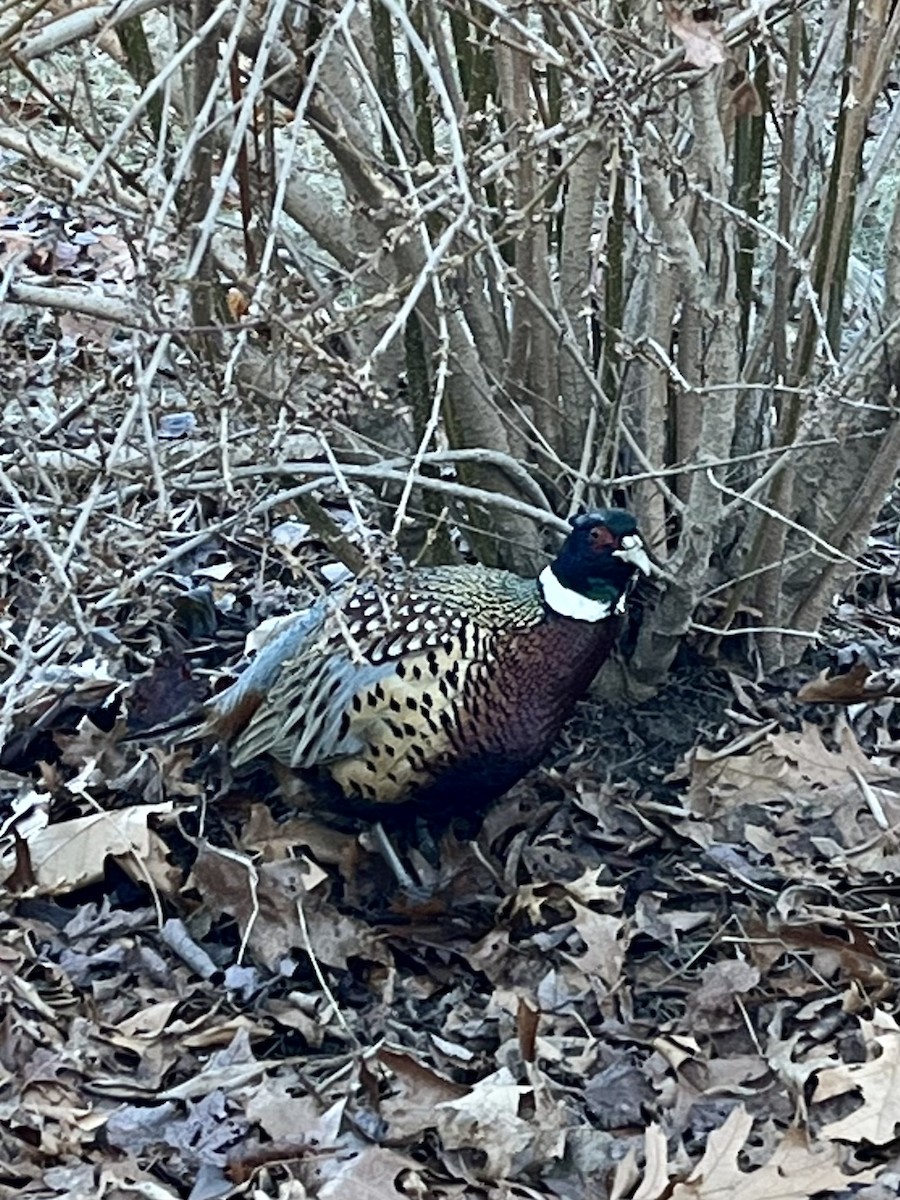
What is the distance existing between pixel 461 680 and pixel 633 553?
0.48 meters

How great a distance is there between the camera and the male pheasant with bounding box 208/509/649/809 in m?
3.83

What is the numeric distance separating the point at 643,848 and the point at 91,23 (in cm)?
215

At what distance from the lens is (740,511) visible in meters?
4.26

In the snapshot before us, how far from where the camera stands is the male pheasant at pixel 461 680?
12.6ft

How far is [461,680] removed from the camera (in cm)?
383

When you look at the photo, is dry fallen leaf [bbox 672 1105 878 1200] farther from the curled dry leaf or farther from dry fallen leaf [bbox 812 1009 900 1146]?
the curled dry leaf

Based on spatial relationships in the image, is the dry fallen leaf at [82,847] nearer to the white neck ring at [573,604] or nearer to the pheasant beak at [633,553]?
the white neck ring at [573,604]

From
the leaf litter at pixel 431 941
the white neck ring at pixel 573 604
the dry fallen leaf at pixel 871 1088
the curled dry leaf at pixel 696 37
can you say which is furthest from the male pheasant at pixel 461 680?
the curled dry leaf at pixel 696 37

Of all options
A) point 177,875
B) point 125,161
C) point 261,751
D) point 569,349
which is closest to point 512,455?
point 569,349

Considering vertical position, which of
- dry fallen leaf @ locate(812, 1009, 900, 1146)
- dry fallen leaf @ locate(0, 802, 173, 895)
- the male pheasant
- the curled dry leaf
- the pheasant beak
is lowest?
dry fallen leaf @ locate(812, 1009, 900, 1146)

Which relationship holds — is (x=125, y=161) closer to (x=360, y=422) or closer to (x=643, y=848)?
(x=360, y=422)

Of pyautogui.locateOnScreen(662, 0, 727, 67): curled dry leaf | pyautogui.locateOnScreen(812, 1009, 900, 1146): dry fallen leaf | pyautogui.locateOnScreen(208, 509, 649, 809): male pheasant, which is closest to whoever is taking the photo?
pyautogui.locateOnScreen(662, 0, 727, 67): curled dry leaf

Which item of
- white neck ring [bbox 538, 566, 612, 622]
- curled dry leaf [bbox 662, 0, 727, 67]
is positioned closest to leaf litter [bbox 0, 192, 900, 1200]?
white neck ring [bbox 538, 566, 612, 622]

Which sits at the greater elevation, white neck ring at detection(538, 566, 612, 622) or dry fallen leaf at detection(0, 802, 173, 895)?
white neck ring at detection(538, 566, 612, 622)
